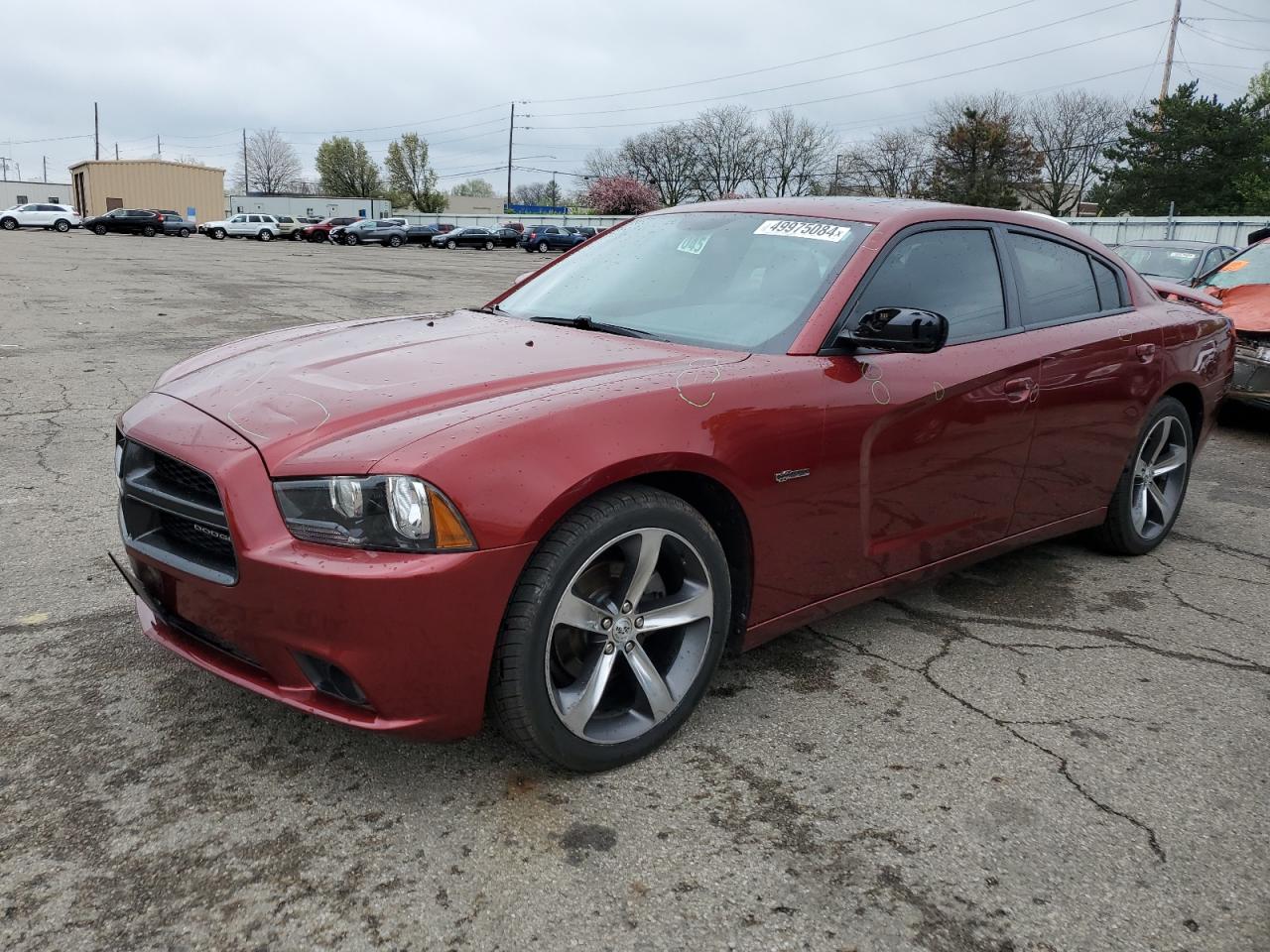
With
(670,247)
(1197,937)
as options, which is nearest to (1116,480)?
(670,247)

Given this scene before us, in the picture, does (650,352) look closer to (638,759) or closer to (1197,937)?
(638,759)

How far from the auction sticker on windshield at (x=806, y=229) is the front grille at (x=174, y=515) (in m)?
2.04

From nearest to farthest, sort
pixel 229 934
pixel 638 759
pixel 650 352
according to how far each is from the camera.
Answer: pixel 229 934, pixel 638 759, pixel 650 352

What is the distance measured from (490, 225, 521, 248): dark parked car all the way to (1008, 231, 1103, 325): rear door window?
50.5 metres

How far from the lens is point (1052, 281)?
12.9 feet

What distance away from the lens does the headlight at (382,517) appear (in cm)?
217

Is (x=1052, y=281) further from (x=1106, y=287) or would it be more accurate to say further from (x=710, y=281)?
(x=710, y=281)

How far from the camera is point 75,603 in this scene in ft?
11.7

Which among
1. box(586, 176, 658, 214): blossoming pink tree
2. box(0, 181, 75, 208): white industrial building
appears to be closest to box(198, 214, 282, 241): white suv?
box(586, 176, 658, 214): blossoming pink tree

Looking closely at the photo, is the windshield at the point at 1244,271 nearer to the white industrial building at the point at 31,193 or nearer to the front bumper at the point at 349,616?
the front bumper at the point at 349,616

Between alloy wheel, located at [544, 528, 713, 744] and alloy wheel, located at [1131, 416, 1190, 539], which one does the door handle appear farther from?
alloy wheel, located at [544, 528, 713, 744]

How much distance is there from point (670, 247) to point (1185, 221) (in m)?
30.5

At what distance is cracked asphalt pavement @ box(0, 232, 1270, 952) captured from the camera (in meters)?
2.07

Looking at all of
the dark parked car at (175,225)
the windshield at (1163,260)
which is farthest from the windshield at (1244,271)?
the dark parked car at (175,225)
